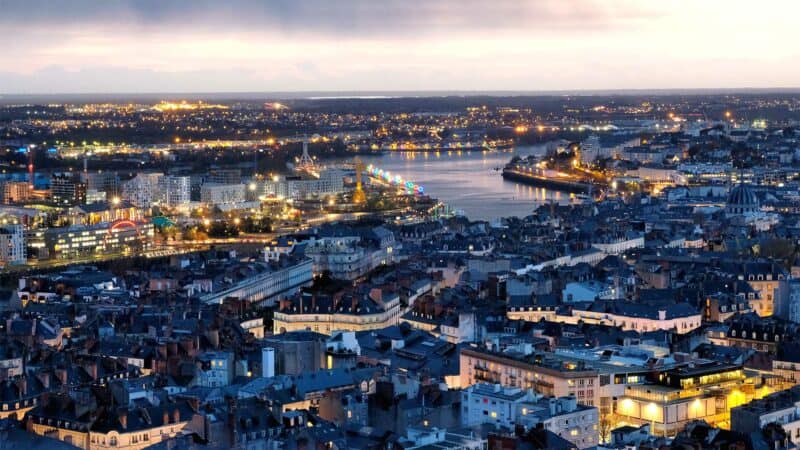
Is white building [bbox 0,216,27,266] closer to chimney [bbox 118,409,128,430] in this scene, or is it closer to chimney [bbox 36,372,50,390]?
chimney [bbox 36,372,50,390]

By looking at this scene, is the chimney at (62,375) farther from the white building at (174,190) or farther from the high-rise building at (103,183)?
the high-rise building at (103,183)

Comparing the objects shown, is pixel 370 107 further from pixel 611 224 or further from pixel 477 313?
pixel 477 313

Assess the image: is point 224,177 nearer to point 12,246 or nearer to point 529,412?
point 12,246

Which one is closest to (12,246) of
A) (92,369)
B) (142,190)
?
(142,190)

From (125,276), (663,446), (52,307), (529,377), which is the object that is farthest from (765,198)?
(663,446)

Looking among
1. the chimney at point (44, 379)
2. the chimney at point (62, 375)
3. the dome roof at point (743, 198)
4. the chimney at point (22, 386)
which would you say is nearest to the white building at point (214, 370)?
the chimney at point (62, 375)
